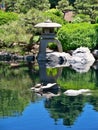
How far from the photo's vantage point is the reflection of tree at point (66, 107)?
13344 millimetres

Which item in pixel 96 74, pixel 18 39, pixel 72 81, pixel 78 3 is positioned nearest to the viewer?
pixel 72 81

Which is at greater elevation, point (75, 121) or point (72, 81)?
point (75, 121)

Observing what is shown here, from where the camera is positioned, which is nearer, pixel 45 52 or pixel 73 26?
pixel 45 52

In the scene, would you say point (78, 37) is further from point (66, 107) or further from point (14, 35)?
point (66, 107)

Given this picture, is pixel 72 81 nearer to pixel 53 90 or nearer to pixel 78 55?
pixel 53 90

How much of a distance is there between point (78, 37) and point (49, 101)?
16534mm

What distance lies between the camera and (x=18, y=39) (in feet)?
101

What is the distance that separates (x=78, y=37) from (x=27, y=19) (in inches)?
146

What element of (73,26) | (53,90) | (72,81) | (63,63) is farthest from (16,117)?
(73,26)

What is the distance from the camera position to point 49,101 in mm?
15508

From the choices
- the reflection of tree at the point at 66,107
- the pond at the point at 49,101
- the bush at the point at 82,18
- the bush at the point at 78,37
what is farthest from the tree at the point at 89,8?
the reflection of tree at the point at 66,107

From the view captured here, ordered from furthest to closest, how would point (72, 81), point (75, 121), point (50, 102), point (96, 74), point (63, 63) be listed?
point (63, 63) < point (96, 74) < point (72, 81) < point (50, 102) < point (75, 121)

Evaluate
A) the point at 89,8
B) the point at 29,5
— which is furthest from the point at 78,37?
the point at 89,8

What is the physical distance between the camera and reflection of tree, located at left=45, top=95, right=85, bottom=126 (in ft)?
43.8
